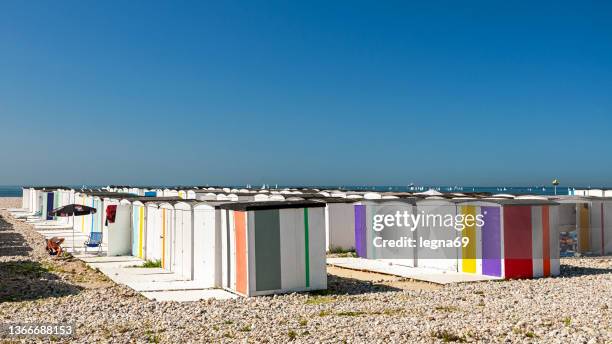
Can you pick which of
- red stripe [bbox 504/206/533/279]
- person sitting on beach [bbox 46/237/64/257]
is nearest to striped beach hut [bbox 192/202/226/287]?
red stripe [bbox 504/206/533/279]

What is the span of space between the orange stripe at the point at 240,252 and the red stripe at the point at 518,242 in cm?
572

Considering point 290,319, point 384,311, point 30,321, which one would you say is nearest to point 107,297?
point 30,321

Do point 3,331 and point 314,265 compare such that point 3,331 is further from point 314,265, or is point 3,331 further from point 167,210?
point 167,210

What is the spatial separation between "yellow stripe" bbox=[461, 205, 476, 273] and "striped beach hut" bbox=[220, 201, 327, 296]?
402cm

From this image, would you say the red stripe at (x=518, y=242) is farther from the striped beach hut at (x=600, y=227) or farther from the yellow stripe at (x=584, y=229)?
the striped beach hut at (x=600, y=227)

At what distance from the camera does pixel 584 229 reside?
726 inches

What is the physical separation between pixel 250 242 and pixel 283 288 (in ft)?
3.43

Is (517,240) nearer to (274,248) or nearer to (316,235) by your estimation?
(316,235)

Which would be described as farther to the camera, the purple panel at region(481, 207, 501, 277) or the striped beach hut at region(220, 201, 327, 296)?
the purple panel at region(481, 207, 501, 277)

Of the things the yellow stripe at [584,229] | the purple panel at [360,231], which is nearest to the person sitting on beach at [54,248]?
the purple panel at [360,231]

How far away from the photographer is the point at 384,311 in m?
9.71

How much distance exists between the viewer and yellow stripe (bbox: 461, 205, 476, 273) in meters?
14.2

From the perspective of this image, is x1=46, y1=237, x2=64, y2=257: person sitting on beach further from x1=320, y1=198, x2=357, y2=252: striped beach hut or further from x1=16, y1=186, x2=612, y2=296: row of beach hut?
x1=320, y1=198, x2=357, y2=252: striped beach hut

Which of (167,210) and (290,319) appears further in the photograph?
(167,210)
